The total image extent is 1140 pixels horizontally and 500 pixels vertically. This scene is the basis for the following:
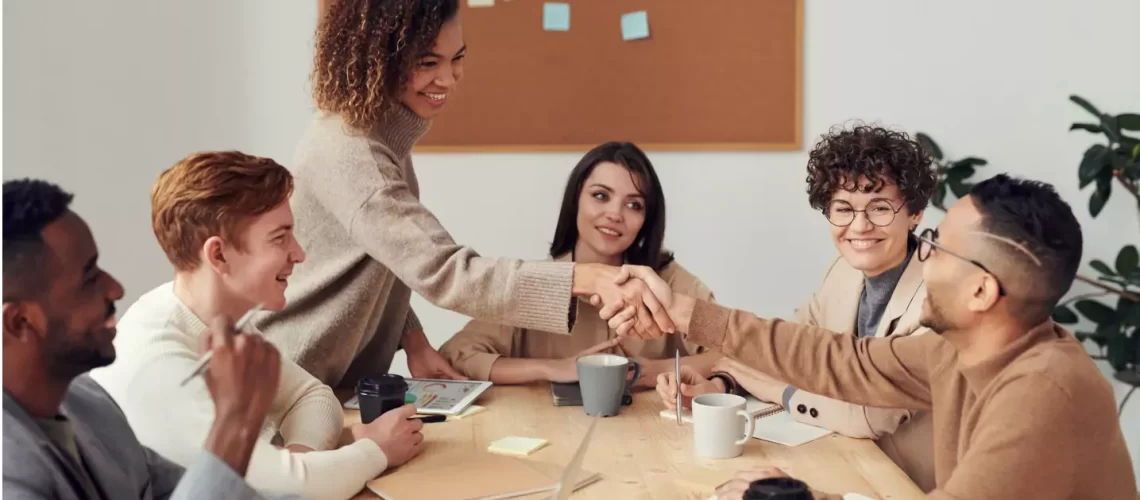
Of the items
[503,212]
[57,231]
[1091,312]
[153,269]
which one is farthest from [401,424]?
[1091,312]

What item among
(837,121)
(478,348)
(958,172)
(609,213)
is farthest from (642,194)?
(958,172)

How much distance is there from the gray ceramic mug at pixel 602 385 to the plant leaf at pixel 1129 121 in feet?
5.02

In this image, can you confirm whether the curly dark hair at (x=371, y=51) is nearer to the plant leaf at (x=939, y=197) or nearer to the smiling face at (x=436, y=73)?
the smiling face at (x=436, y=73)

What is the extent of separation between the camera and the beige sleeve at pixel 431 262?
132 centimetres

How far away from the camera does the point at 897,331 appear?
4.66ft

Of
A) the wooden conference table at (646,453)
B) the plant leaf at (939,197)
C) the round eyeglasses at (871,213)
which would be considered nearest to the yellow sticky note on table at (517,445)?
the wooden conference table at (646,453)

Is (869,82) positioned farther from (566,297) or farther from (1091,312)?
(566,297)

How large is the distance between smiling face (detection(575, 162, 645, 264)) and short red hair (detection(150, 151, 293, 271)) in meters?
1.09

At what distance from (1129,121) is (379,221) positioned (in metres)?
1.85

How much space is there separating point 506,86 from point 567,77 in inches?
6.8

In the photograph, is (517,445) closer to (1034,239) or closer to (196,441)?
(196,441)

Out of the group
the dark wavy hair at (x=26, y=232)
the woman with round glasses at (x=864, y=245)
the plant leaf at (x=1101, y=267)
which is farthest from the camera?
the plant leaf at (x=1101, y=267)

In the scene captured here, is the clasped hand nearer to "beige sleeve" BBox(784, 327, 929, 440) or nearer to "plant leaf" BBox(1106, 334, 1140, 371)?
"beige sleeve" BBox(784, 327, 929, 440)

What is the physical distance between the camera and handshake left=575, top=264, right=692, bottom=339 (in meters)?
1.41
